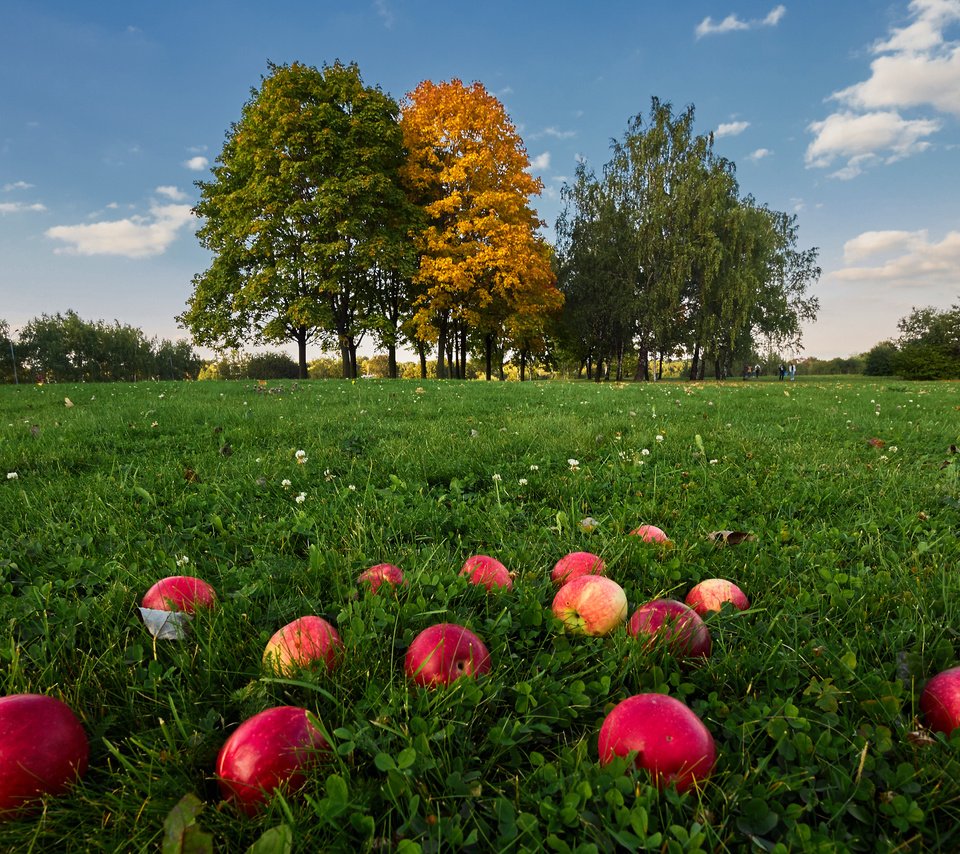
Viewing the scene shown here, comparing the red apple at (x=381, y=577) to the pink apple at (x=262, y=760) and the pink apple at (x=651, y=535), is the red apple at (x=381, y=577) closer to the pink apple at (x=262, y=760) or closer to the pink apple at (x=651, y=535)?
the pink apple at (x=262, y=760)

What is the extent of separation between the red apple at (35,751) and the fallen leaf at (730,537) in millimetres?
2647

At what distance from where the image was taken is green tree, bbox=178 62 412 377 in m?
23.2

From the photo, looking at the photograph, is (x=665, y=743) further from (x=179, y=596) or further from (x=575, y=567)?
(x=179, y=596)

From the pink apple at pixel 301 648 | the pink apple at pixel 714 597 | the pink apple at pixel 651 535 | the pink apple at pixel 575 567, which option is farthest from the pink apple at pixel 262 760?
the pink apple at pixel 651 535

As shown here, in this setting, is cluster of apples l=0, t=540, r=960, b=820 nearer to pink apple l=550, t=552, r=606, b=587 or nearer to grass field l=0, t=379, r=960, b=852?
grass field l=0, t=379, r=960, b=852

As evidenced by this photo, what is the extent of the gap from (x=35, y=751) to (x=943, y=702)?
88.6 inches

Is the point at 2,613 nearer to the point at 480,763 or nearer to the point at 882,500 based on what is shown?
the point at 480,763

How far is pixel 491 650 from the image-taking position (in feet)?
5.51

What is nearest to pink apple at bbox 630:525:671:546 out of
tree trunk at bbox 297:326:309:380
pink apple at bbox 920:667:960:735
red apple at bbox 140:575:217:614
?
pink apple at bbox 920:667:960:735

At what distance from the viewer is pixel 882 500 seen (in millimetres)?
3391

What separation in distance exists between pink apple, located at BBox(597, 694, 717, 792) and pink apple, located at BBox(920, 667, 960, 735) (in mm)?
702

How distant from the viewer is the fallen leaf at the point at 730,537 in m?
2.64

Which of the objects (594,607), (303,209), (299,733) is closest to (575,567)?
(594,607)

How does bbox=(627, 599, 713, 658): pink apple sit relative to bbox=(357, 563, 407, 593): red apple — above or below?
below
